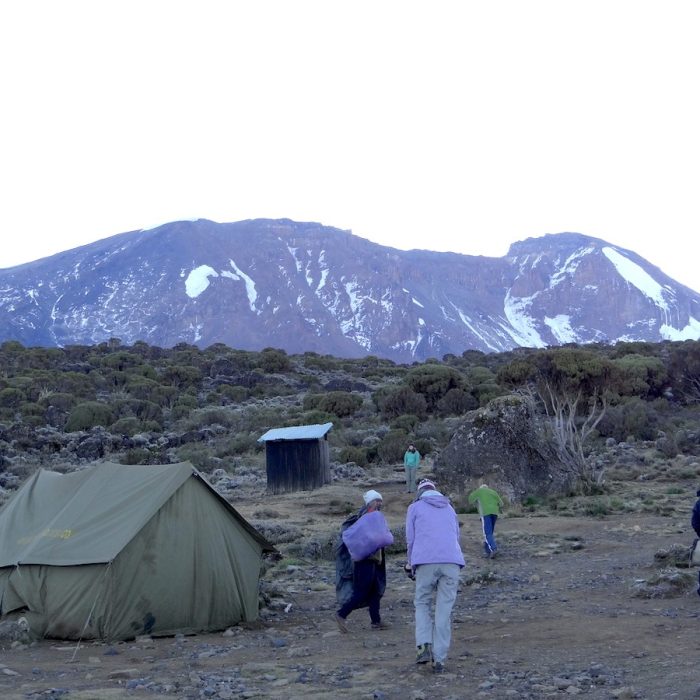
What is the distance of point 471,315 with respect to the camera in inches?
5502

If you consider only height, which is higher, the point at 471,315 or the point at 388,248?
the point at 388,248

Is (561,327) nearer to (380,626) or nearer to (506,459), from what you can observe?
(506,459)

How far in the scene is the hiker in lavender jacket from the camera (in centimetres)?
830

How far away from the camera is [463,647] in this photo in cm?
927

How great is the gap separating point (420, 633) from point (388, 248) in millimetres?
150141

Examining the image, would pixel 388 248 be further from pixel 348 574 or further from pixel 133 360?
pixel 348 574

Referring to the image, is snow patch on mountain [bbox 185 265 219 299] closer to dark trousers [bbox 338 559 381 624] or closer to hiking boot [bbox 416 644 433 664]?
dark trousers [bbox 338 559 381 624]

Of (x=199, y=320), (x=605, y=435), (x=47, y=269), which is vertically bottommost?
(x=605, y=435)

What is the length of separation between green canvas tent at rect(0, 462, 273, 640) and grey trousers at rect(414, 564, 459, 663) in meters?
3.15

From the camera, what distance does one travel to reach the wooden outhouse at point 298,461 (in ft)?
87.2

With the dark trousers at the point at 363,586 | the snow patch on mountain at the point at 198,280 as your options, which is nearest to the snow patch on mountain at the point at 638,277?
the snow patch on mountain at the point at 198,280

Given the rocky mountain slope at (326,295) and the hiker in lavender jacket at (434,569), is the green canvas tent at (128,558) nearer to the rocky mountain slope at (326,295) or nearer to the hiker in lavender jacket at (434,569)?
the hiker in lavender jacket at (434,569)

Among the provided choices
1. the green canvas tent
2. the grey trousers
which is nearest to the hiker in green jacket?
the green canvas tent

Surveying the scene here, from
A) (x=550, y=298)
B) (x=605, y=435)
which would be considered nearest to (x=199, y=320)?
(x=550, y=298)
